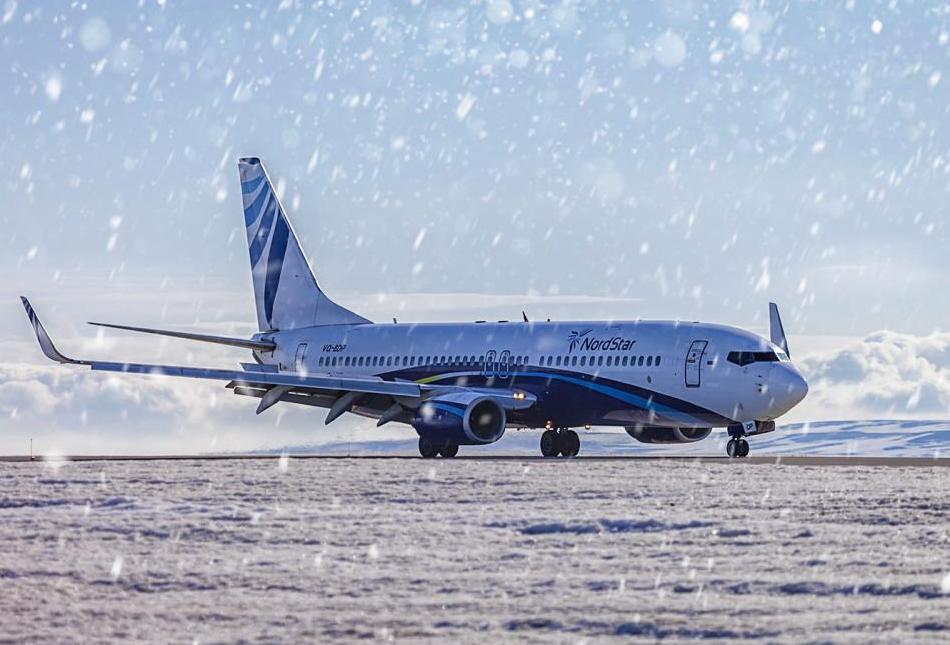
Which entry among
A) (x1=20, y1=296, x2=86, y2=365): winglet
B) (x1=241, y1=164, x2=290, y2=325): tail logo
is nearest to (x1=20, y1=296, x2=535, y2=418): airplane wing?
(x1=20, y1=296, x2=86, y2=365): winglet

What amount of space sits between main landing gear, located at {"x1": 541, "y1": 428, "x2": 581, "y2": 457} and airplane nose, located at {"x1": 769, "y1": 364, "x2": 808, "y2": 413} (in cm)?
689

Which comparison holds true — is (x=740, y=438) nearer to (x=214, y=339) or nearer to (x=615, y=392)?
(x=615, y=392)

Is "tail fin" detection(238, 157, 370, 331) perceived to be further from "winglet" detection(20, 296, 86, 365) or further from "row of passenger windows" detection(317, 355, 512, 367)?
"winglet" detection(20, 296, 86, 365)

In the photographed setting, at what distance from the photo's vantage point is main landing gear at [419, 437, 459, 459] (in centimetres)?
3947

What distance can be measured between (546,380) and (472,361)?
3182 millimetres

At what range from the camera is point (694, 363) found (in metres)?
38.1

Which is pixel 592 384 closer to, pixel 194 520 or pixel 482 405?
pixel 482 405

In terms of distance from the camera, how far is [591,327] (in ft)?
136

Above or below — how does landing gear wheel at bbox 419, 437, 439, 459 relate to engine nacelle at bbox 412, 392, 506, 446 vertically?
below

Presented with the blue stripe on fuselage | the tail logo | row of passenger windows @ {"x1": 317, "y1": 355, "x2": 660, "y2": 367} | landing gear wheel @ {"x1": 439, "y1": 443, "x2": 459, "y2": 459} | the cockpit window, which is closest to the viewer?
the cockpit window

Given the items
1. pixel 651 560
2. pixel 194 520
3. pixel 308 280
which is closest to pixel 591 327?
pixel 308 280

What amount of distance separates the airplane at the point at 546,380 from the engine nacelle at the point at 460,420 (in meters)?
0.04

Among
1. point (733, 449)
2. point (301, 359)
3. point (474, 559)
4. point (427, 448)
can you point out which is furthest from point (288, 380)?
point (474, 559)

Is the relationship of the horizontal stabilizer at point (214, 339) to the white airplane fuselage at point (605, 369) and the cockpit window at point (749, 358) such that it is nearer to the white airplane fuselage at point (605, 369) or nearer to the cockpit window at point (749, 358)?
the white airplane fuselage at point (605, 369)
